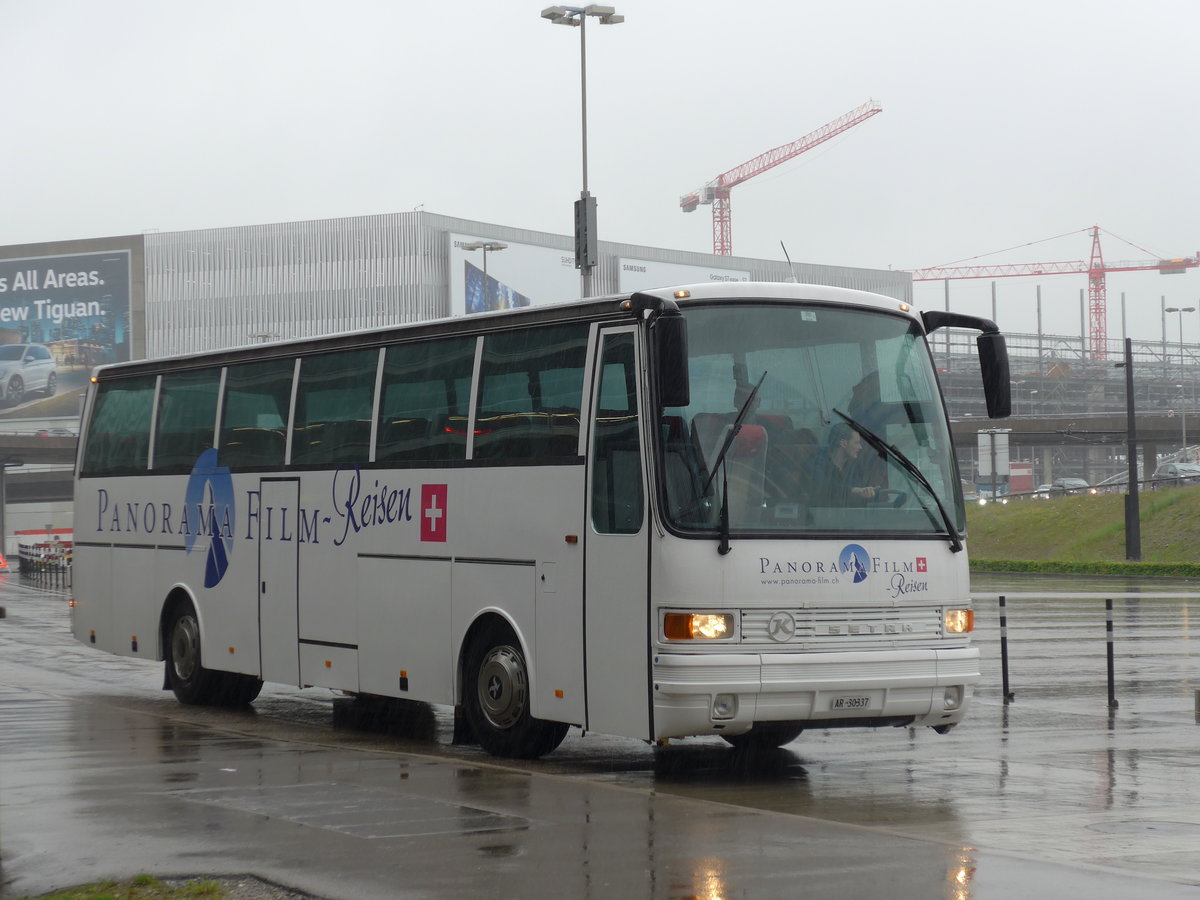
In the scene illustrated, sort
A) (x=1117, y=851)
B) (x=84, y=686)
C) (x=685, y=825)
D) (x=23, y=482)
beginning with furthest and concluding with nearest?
(x=23, y=482) → (x=84, y=686) → (x=685, y=825) → (x=1117, y=851)

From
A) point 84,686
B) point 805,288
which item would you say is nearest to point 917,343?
point 805,288

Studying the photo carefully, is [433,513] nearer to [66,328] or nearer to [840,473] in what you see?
[840,473]

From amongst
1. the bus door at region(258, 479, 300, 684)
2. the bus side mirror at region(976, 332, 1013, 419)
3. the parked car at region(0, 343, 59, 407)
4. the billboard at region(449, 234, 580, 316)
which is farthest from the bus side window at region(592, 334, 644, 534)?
the parked car at region(0, 343, 59, 407)

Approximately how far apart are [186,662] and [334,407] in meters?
3.79

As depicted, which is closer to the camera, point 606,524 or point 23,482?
point 606,524

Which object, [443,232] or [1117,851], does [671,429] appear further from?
[443,232]

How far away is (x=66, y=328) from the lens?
378 feet

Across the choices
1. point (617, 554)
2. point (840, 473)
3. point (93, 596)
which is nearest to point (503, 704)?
point (617, 554)

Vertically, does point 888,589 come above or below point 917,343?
below

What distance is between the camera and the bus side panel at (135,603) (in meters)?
17.1

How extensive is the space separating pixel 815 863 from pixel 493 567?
201 inches

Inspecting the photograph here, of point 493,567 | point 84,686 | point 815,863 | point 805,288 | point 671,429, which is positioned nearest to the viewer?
point 815,863

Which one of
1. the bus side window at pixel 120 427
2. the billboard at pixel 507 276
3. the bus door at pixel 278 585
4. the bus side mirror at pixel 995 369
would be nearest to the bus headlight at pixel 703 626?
the bus side mirror at pixel 995 369

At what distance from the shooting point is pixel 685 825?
8.71 metres
